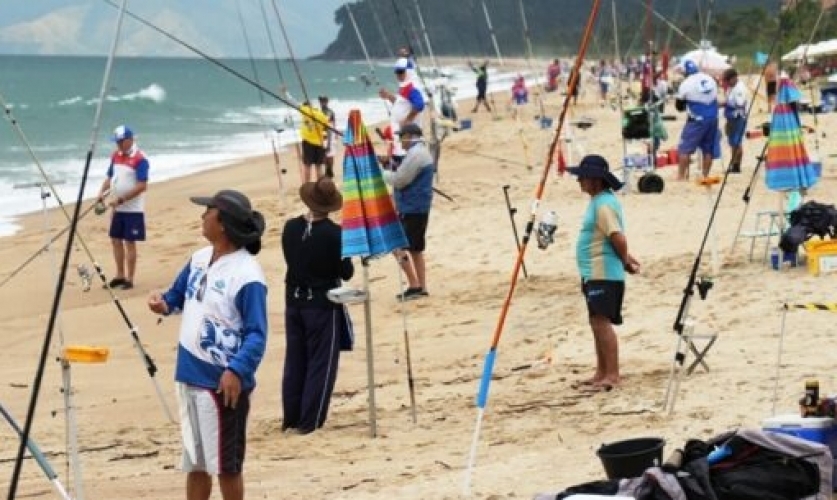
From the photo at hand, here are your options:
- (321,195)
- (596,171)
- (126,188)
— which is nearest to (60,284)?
(321,195)

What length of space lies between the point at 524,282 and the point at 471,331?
1328 millimetres

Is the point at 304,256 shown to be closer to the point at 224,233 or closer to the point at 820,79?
the point at 224,233

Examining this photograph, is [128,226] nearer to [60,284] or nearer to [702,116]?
[702,116]

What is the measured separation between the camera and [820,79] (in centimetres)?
3644

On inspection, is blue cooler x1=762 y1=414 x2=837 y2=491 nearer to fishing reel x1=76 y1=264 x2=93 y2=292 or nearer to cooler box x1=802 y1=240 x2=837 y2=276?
cooler box x1=802 y1=240 x2=837 y2=276

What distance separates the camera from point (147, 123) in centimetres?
4391

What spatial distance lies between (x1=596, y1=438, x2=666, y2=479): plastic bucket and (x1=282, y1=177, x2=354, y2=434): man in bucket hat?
2379 mm

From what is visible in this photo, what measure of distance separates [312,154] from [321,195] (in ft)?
34.0

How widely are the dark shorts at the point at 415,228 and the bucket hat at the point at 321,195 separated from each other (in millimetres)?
3350

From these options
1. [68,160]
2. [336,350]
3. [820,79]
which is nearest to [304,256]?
[336,350]

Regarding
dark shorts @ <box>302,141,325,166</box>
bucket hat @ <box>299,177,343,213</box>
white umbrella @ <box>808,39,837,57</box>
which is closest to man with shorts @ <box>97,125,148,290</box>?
bucket hat @ <box>299,177,343,213</box>

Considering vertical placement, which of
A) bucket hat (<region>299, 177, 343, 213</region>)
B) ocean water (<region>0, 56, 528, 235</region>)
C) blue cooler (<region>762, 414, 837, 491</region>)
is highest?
bucket hat (<region>299, 177, 343, 213</region>)

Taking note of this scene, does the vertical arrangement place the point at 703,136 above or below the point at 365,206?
below

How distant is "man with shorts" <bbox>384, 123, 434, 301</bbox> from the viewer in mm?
10445
